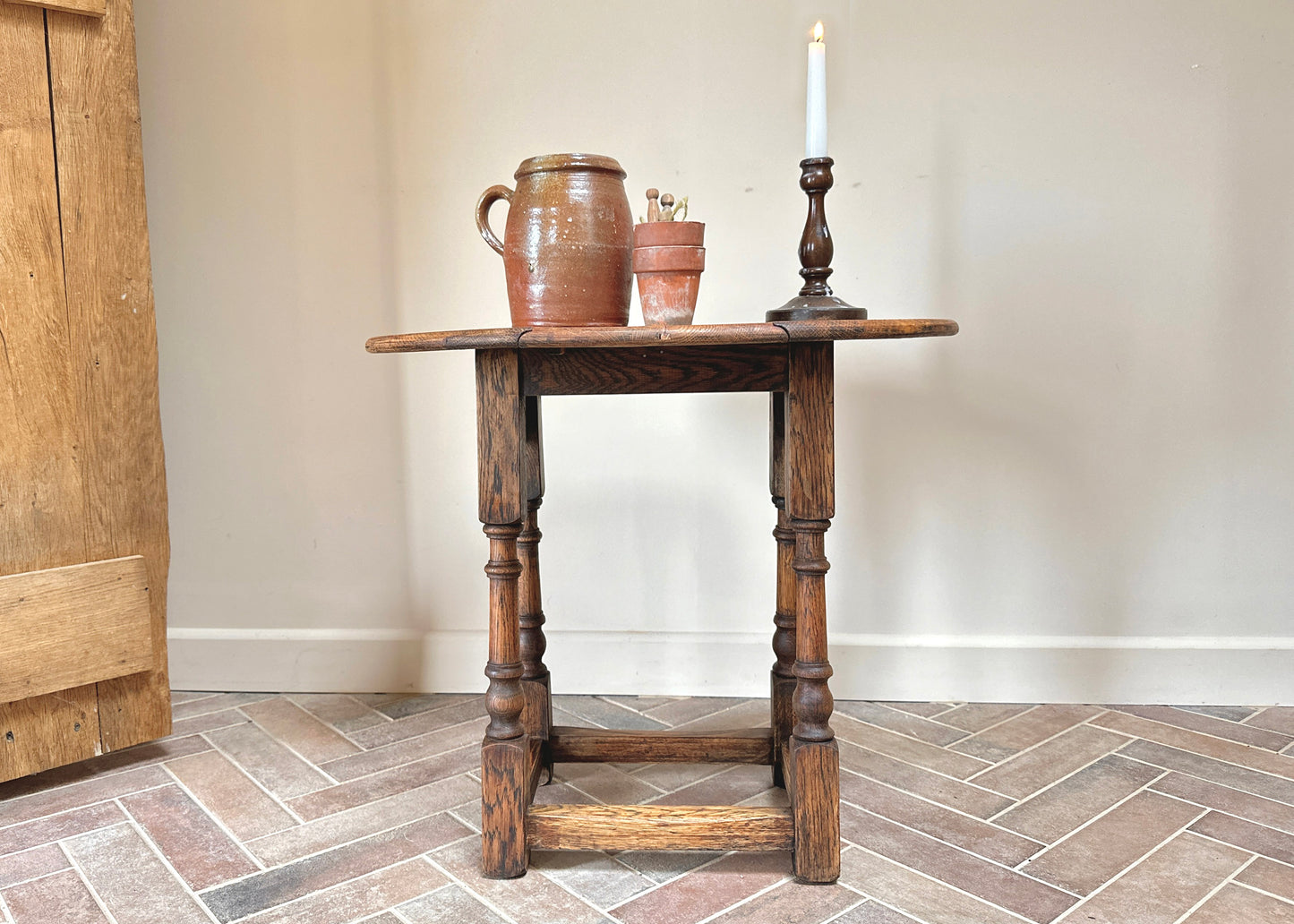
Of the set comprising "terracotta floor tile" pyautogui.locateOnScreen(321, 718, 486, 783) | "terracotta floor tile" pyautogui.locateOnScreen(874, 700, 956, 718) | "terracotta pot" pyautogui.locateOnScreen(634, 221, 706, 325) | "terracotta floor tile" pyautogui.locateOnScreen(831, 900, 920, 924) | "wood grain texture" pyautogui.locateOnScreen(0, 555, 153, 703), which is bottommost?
"terracotta floor tile" pyautogui.locateOnScreen(874, 700, 956, 718)

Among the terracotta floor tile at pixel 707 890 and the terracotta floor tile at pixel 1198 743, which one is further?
the terracotta floor tile at pixel 1198 743

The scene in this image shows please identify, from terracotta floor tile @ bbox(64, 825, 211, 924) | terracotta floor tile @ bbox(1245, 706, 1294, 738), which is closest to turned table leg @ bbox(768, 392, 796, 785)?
terracotta floor tile @ bbox(64, 825, 211, 924)

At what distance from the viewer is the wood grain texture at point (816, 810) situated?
4.48 feet

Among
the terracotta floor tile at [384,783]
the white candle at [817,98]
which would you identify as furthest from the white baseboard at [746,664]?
the white candle at [817,98]

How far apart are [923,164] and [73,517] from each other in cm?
188

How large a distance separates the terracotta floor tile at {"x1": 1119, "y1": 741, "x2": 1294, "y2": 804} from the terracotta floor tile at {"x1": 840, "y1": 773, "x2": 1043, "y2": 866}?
18.7 inches

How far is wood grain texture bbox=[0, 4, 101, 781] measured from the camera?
166 cm

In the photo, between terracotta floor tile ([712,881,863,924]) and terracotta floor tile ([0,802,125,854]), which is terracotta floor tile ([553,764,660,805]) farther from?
terracotta floor tile ([0,802,125,854])

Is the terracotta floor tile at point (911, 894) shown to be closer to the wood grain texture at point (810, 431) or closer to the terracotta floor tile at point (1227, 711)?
the wood grain texture at point (810, 431)

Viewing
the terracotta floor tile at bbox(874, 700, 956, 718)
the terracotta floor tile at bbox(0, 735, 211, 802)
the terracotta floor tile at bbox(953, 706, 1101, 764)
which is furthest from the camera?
the terracotta floor tile at bbox(874, 700, 956, 718)

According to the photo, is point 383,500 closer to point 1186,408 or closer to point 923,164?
point 923,164

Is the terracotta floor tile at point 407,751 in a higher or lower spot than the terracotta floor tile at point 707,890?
higher

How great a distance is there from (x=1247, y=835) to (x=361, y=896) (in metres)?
1.39

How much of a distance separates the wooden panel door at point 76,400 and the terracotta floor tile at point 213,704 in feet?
0.79
